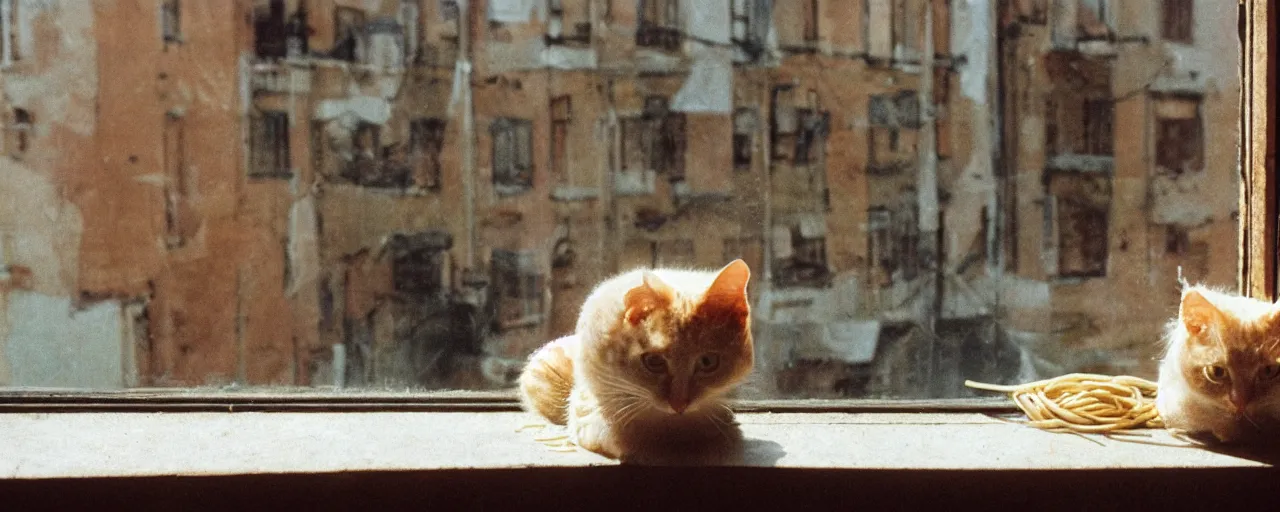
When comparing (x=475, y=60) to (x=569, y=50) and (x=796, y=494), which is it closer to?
(x=569, y=50)

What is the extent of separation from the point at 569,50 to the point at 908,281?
827mm

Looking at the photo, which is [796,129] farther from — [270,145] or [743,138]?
[270,145]

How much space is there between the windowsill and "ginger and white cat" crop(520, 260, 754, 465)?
0.15 ft

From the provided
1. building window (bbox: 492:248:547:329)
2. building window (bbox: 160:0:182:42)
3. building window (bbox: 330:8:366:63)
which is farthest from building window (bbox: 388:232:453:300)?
building window (bbox: 160:0:182:42)

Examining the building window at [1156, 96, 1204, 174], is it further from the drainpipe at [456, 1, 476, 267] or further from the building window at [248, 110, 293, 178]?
the building window at [248, 110, 293, 178]

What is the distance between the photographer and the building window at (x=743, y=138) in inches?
64.0

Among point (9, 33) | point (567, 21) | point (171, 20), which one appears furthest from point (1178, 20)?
point (9, 33)

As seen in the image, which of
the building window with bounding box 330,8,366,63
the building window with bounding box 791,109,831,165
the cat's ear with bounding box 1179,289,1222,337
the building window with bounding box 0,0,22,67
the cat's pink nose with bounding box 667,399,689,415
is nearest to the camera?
the cat's pink nose with bounding box 667,399,689,415

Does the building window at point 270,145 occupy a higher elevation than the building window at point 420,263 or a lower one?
higher

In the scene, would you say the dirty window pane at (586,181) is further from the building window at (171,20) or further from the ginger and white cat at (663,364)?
the ginger and white cat at (663,364)

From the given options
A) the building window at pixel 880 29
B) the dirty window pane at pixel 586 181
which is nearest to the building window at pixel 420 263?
the dirty window pane at pixel 586 181

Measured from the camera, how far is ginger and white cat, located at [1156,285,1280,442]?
941 mm

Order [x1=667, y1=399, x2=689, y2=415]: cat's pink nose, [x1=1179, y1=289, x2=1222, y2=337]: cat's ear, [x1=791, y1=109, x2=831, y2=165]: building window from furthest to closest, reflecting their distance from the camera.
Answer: [x1=791, y1=109, x2=831, y2=165]: building window
[x1=1179, y1=289, x2=1222, y2=337]: cat's ear
[x1=667, y1=399, x2=689, y2=415]: cat's pink nose

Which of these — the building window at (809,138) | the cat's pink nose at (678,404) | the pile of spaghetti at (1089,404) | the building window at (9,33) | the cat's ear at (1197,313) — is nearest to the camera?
the cat's pink nose at (678,404)
